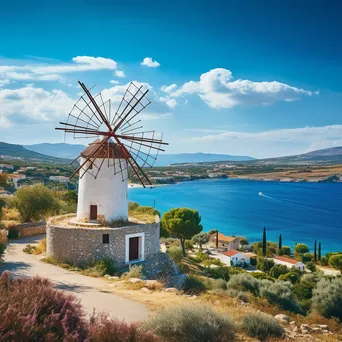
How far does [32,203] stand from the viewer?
1972cm

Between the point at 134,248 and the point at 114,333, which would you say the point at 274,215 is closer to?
the point at 134,248

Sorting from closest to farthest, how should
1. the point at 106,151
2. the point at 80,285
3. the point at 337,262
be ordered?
the point at 80,285, the point at 106,151, the point at 337,262

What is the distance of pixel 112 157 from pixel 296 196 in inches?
4258

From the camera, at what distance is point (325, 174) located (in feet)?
560

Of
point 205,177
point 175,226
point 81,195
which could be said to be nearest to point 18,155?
point 205,177

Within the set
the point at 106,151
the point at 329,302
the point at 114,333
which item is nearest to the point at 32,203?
the point at 106,151

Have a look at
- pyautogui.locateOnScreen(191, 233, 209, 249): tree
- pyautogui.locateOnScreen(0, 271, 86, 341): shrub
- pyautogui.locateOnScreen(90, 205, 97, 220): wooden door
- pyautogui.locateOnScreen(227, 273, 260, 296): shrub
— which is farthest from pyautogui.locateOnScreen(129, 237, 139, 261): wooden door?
pyautogui.locateOnScreen(191, 233, 209, 249): tree

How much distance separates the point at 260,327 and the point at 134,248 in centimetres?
754

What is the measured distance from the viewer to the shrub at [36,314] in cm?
376

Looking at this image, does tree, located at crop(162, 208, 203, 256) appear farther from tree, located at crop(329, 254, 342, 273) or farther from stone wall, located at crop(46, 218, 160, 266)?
stone wall, located at crop(46, 218, 160, 266)

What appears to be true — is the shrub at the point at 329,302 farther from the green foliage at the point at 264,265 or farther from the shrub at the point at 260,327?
the green foliage at the point at 264,265

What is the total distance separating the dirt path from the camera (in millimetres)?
7074

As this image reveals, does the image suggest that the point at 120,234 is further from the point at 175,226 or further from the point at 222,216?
the point at 222,216

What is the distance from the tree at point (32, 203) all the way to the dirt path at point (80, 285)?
4.29 metres
